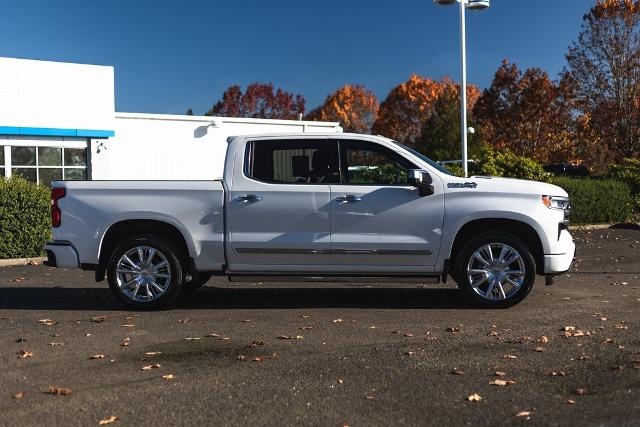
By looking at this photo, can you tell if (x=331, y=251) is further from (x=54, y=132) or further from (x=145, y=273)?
(x=54, y=132)

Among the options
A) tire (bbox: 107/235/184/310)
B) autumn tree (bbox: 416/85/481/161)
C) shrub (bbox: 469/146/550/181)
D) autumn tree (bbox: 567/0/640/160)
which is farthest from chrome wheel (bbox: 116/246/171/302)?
autumn tree (bbox: 416/85/481/161)

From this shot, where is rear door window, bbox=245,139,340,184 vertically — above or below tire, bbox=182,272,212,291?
above

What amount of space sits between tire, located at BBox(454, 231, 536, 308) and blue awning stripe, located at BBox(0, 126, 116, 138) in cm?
1853

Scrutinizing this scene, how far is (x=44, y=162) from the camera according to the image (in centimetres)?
2334

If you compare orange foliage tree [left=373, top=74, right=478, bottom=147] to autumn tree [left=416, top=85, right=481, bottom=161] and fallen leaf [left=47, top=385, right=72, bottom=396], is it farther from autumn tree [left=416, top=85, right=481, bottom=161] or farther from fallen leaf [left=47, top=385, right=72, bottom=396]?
fallen leaf [left=47, top=385, right=72, bottom=396]

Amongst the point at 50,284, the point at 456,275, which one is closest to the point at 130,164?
the point at 50,284

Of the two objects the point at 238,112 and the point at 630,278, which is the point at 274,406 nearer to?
the point at 630,278

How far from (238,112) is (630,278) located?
188 ft

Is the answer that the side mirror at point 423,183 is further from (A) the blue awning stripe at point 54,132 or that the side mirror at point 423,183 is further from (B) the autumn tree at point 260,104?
(B) the autumn tree at point 260,104

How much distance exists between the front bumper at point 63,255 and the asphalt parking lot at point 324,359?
1.83ft

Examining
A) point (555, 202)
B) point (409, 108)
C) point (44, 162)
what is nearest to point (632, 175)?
point (555, 202)

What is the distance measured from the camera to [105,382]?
5047 millimetres

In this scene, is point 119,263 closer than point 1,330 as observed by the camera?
No

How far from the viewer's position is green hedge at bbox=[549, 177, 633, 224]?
18422 mm
